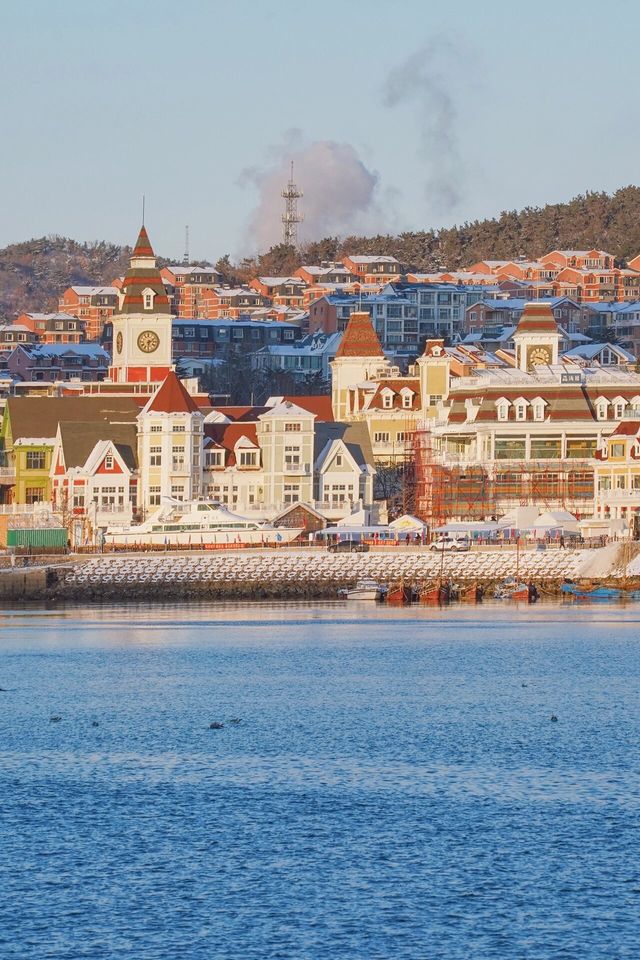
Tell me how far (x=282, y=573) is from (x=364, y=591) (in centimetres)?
418

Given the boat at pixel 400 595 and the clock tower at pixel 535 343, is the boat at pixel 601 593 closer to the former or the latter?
the boat at pixel 400 595

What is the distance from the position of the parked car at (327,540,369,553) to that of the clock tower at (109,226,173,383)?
30.4 meters

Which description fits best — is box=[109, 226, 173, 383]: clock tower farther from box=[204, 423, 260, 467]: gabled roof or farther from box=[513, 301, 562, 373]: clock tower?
box=[513, 301, 562, 373]: clock tower

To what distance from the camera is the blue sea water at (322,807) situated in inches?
1109

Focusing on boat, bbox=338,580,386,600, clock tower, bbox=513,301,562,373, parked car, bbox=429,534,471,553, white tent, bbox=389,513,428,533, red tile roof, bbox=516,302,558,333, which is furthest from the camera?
red tile roof, bbox=516,302,558,333

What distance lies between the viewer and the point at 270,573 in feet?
310

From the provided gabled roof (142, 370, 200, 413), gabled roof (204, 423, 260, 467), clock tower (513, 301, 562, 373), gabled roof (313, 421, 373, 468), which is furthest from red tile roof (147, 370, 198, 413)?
clock tower (513, 301, 562, 373)

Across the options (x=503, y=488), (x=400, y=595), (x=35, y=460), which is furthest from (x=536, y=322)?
(x=400, y=595)

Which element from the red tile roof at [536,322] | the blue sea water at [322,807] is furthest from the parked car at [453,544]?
the red tile roof at [536,322]

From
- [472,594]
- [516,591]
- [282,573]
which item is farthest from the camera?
[282,573]

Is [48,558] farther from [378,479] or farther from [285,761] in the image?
[285,761]

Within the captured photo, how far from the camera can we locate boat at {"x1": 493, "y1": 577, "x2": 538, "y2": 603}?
294 ft

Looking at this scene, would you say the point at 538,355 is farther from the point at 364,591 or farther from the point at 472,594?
the point at 472,594

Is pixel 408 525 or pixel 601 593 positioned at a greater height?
pixel 408 525
